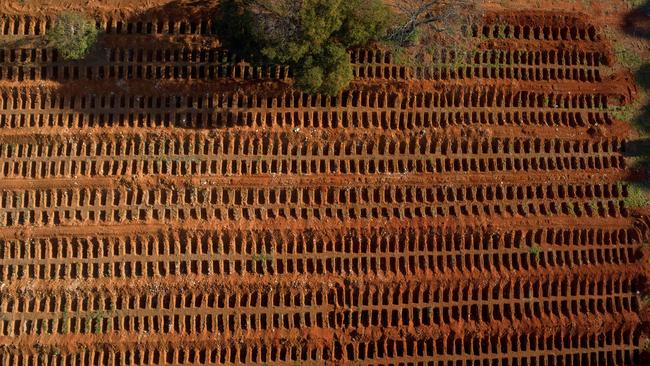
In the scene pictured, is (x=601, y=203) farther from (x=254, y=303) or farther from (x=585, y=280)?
(x=254, y=303)

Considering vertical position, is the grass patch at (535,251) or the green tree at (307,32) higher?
the green tree at (307,32)

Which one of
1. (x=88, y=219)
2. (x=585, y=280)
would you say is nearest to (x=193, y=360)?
(x=88, y=219)

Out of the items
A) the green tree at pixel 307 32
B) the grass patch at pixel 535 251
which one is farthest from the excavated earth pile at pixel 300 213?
the green tree at pixel 307 32

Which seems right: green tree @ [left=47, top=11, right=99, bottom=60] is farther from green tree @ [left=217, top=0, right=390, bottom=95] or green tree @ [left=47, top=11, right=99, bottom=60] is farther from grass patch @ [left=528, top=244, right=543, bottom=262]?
grass patch @ [left=528, top=244, right=543, bottom=262]

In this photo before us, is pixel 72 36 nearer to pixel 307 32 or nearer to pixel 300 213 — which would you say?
pixel 307 32

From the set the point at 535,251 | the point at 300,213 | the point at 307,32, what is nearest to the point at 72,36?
the point at 307,32

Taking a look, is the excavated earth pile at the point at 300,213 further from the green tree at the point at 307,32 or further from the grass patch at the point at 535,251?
the green tree at the point at 307,32

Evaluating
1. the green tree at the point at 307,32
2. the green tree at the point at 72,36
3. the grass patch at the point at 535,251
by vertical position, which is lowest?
the grass patch at the point at 535,251
